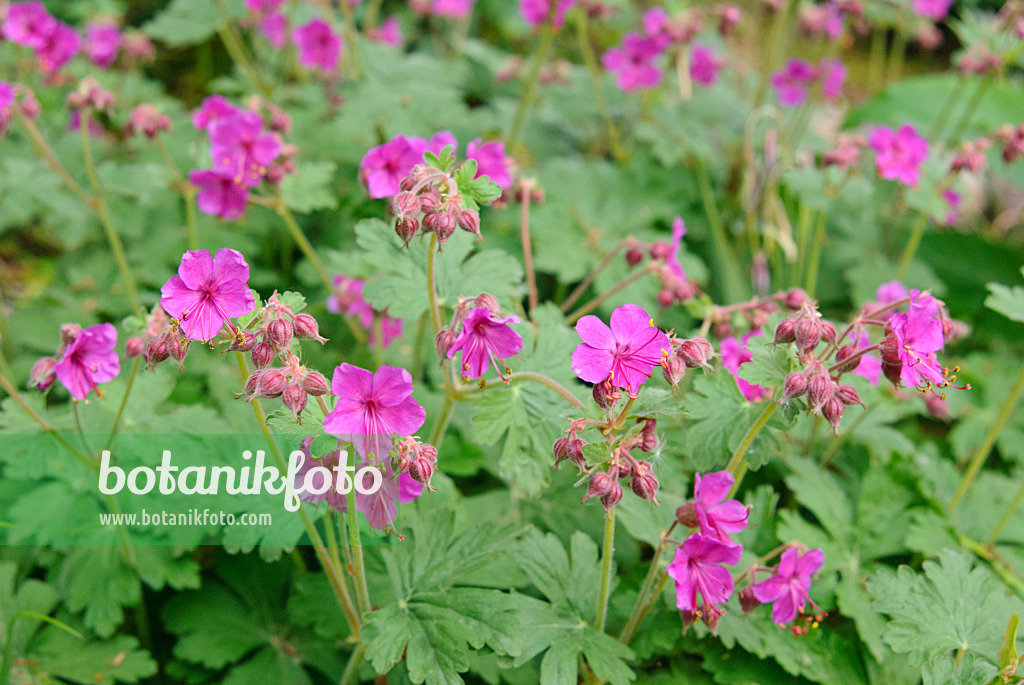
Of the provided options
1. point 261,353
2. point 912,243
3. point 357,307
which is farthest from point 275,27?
point 912,243

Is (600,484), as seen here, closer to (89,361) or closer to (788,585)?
(788,585)

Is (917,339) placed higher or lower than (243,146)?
higher

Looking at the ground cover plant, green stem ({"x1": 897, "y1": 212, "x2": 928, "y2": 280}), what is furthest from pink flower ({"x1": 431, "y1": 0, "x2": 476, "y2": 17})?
green stem ({"x1": 897, "y1": 212, "x2": 928, "y2": 280})

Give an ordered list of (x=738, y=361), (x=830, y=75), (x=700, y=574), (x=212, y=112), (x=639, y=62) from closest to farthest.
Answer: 1. (x=700, y=574)
2. (x=738, y=361)
3. (x=212, y=112)
4. (x=639, y=62)
5. (x=830, y=75)

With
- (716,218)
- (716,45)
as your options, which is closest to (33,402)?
(716,218)

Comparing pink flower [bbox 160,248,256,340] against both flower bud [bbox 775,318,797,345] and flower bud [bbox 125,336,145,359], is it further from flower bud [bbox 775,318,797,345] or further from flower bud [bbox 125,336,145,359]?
flower bud [bbox 775,318,797,345]
